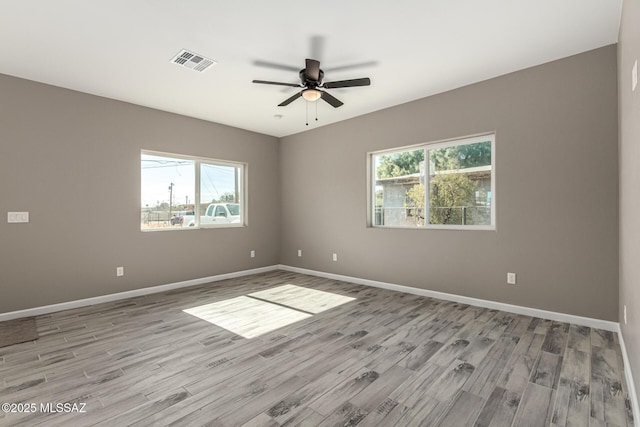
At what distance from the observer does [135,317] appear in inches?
135

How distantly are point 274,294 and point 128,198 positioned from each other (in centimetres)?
249

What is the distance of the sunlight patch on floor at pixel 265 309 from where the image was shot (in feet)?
10.4

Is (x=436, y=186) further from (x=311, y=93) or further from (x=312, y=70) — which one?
(x=312, y=70)

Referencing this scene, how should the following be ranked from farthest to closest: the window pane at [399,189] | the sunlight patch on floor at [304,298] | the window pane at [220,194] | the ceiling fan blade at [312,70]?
1. the window pane at [220,194]
2. the window pane at [399,189]
3. the sunlight patch on floor at [304,298]
4. the ceiling fan blade at [312,70]

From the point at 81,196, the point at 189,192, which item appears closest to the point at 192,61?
the point at 81,196

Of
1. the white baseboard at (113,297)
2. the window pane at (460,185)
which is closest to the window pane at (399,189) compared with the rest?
the window pane at (460,185)

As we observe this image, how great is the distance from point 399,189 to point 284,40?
108 inches

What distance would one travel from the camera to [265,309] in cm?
369

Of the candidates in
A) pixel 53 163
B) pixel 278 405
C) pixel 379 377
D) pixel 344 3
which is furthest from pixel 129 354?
pixel 344 3

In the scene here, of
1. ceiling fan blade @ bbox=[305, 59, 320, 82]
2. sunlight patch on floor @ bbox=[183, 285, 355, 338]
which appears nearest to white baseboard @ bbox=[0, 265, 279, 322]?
sunlight patch on floor @ bbox=[183, 285, 355, 338]

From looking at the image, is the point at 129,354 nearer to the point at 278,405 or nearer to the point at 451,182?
the point at 278,405

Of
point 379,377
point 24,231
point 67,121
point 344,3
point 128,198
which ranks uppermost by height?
point 344,3

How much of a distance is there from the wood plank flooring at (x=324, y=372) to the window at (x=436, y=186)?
1297 mm

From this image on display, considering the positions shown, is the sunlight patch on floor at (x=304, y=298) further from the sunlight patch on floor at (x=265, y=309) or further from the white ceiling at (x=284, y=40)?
the white ceiling at (x=284, y=40)
